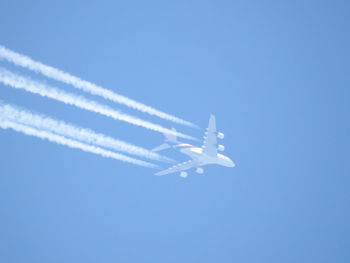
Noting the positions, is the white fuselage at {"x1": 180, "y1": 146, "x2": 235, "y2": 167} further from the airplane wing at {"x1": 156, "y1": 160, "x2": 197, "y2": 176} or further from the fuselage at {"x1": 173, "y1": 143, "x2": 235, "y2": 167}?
the airplane wing at {"x1": 156, "y1": 160, "x2": 197, "y2": 176}

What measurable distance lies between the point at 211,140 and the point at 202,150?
1.61 metres

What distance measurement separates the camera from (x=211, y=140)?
131 feet

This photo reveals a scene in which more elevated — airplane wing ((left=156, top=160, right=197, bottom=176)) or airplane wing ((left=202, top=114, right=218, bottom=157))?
airplane wing ((left=202, top=114, right=218, bottom=157))

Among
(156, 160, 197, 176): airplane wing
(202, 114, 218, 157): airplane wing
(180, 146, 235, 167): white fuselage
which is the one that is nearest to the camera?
(202, 114, 218, 157): airplane wing

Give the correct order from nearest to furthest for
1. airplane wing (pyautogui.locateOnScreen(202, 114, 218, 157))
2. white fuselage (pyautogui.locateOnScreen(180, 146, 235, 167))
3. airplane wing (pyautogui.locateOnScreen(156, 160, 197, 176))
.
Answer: airplane wing (pyautogui.locateOnScreen(202, 114, 218, 157)), white fuselage (pyautogui.locateOnScreen(180, 146, 235, 167)), airplane wing (pyautogui.locateOnScreen(156, 160, 197, 176))

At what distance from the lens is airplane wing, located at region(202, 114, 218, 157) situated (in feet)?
128

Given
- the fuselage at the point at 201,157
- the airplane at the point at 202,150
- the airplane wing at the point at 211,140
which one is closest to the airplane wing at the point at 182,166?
the airplane at the point at 202,150

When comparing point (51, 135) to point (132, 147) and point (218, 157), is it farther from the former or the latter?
point (218, 157)

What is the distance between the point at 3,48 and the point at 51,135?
6.35 m

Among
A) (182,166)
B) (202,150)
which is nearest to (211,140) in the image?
(202,150)

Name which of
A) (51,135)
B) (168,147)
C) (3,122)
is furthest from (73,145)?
(168,147)

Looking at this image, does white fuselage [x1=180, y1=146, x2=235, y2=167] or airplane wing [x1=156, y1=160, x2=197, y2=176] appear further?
airplane wing [x1=156, y1=160, x2=197, y2=176]

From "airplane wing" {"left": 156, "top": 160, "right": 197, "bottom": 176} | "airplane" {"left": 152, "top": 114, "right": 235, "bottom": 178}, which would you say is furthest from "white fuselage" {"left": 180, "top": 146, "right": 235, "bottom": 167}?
"airplane wing" {"left": 156, "top": 160, "right": 197, "bottom": 176}

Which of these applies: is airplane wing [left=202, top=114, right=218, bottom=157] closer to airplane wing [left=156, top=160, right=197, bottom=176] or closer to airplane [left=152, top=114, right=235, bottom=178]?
airplane [left=152, top=114, right=235, bottom=178]
